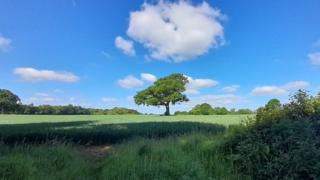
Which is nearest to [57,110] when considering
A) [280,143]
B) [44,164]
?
[44,164]

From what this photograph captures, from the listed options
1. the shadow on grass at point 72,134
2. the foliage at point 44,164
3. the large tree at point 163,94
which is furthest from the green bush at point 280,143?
the large tree at point 163,94

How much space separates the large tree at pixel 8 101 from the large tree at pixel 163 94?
52.2ft

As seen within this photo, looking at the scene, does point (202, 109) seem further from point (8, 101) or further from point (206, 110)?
point (8, 101)

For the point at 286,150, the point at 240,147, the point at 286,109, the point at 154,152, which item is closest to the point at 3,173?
the point at 154,152

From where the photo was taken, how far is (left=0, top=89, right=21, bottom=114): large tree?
42.2 m

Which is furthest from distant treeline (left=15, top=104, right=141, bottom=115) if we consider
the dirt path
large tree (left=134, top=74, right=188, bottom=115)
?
the dirt path

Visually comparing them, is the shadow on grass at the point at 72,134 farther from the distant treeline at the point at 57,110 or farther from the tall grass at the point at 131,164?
the distant treeline at the point at 57,110

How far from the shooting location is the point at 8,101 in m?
42.9

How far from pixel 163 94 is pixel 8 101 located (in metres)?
20.2

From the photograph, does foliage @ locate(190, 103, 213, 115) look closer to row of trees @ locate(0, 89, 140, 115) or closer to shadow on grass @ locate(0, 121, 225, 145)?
row of trees @ locate(0, 89, 140, 115)

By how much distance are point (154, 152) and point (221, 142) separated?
5.45ft

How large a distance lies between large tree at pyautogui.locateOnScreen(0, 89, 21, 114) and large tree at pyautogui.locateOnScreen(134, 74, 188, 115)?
1591cm

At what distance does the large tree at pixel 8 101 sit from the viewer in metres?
42.2

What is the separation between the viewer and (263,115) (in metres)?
8.14
